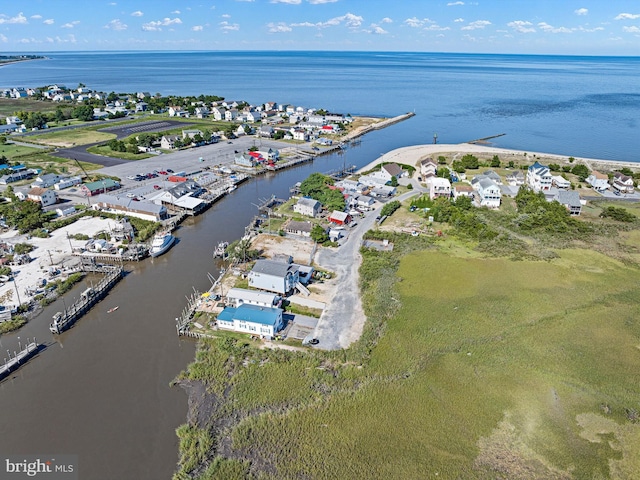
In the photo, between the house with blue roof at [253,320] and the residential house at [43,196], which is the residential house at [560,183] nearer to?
the house with blue roof at [253,320]

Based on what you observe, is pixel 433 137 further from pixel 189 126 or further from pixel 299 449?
pixel 299 449

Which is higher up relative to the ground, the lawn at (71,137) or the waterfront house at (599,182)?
the lawn at (71,137)

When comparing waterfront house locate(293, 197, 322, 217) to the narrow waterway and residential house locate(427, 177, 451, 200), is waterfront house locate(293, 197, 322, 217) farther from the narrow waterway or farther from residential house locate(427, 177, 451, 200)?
residential house locate(427, 177, 451, 200)

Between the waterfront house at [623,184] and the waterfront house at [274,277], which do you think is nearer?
the waterfront house at [274,277]

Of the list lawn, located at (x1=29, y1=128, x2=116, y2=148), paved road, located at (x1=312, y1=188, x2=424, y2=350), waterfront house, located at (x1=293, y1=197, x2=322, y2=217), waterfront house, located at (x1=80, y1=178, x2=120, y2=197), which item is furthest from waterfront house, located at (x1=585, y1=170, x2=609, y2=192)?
lawn, located at (x1=29, y1=128, x2=116, y2=148)

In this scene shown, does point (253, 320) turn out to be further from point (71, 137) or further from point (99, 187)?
point (71, 137)

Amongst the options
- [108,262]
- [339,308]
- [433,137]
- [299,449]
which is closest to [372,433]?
[299,449]

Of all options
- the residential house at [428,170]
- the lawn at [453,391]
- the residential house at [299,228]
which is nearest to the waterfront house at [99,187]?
the residential house at [299,228]

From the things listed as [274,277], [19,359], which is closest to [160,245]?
[274,277]
